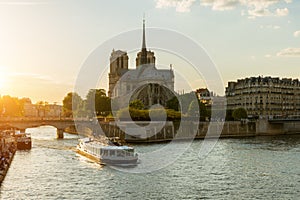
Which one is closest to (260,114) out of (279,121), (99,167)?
(279,121)

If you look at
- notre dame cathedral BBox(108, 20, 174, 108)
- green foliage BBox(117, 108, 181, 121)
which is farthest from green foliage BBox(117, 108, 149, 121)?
notre dame cathedral BBox(108, 20, 174, 108)

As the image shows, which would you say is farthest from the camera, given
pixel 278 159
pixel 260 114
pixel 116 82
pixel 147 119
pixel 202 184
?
pixel 116 82

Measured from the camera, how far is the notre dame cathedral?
128m

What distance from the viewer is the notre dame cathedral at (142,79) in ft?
418

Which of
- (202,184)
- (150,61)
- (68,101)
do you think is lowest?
(202,184)

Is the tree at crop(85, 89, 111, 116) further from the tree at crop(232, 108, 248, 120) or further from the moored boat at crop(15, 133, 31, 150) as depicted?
the moored boat at crop(15, 133, 31, 150)

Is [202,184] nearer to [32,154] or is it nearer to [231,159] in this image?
[231,159]

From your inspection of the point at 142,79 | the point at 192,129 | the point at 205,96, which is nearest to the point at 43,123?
the point at 192,129

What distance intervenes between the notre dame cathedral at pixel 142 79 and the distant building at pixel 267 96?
59.8 ft

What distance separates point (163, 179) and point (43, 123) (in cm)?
4341

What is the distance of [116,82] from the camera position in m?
146

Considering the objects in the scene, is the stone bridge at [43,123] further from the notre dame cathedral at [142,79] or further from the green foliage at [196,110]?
the notre dame cathedral at [142,79]

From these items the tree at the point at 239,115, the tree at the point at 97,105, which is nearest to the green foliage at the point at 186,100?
the tree at the point at 239,115

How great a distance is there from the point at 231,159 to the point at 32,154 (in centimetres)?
2074
